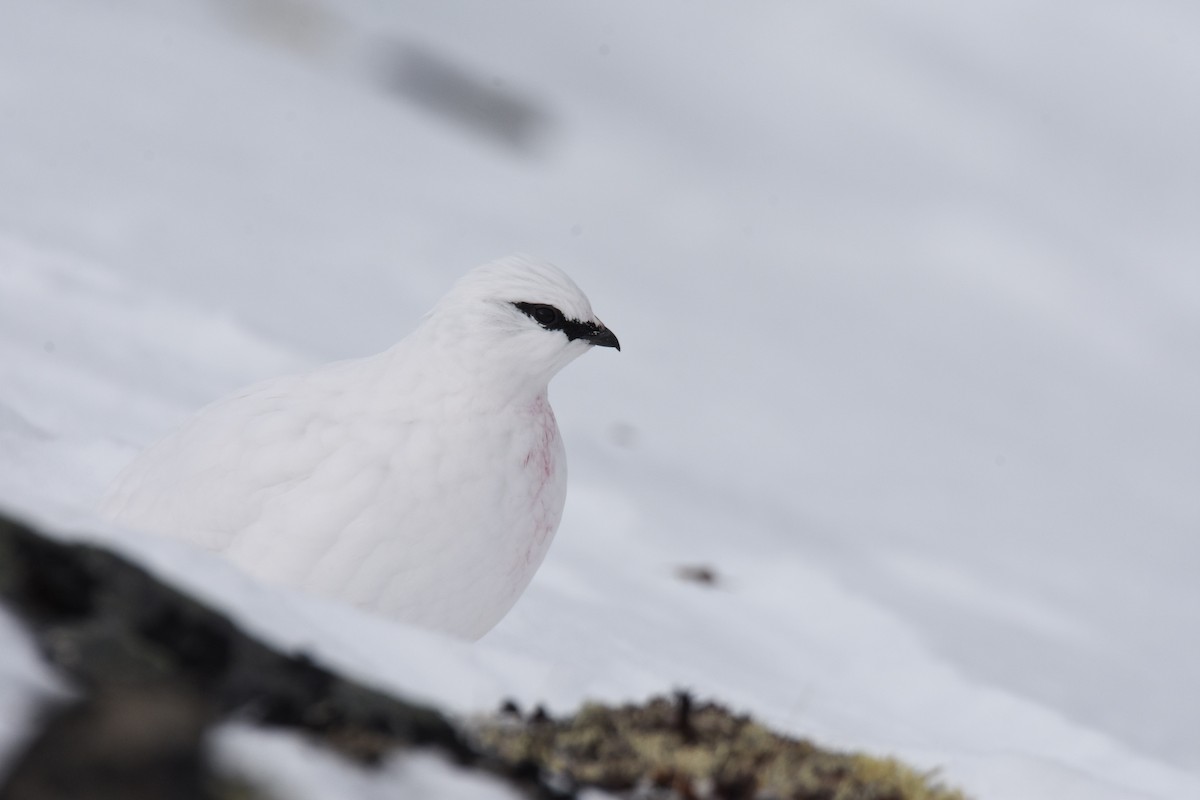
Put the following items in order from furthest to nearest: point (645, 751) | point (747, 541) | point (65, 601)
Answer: point (747, 541) < point (645, 751) < point (65, 601)

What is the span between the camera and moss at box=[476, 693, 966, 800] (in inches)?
87.7

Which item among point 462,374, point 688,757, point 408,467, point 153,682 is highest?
point 462,374

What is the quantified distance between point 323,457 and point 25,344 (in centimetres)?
515

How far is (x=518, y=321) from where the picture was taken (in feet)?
12.8

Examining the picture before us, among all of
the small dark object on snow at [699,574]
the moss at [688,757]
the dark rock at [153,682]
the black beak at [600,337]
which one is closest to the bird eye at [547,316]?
the black beak at [600,337]

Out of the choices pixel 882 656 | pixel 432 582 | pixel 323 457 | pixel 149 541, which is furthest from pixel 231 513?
pixel 882 656

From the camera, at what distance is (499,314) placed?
3.91 meters

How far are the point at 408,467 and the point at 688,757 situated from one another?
1590mm

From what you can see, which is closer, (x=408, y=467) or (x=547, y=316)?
(x=408, y=467)

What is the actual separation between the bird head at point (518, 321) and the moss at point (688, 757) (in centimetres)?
149

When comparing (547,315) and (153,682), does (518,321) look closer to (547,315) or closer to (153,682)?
(547,315)

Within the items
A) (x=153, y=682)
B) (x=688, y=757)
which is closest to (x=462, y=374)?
(x=688, y=757)

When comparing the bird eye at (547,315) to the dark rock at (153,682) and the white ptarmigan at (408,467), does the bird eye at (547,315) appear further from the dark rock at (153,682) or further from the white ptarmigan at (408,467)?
the dark rock at (153,682)

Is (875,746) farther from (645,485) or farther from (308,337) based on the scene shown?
(308,337)
